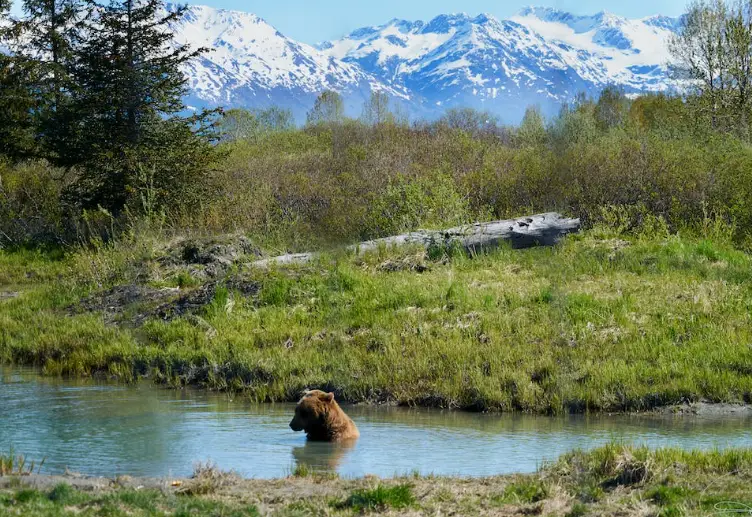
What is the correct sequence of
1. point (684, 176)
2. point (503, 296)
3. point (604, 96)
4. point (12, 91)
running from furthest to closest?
point (604, 96) → point (12, 91) → point (684, 176) → point (503, 296)

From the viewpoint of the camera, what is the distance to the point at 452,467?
905 cm

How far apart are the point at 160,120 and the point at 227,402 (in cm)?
1713

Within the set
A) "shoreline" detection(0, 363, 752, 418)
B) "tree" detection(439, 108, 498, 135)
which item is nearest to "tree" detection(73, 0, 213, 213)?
"shoreline" detection(0, 363, 752, 418)

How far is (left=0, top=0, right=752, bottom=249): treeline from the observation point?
2394cm

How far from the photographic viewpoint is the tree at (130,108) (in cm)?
2728

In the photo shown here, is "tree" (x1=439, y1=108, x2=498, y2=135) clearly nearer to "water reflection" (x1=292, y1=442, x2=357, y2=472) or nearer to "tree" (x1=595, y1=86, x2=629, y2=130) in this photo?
"tree" (x1=595, y1=86, x2=629, y2=130)

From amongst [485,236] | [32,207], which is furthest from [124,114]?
[485,236]

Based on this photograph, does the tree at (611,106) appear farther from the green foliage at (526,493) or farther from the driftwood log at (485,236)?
the green foliage at (526,493)

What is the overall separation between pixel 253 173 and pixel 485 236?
13338mm

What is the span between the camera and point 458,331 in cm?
1452

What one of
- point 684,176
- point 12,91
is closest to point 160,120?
point 12,91

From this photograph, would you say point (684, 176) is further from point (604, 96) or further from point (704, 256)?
point (604, 96)

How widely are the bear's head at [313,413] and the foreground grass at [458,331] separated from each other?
2.76 metres

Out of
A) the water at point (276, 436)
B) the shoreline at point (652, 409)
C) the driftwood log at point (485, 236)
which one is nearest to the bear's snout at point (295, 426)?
the water at point (276, 436)
